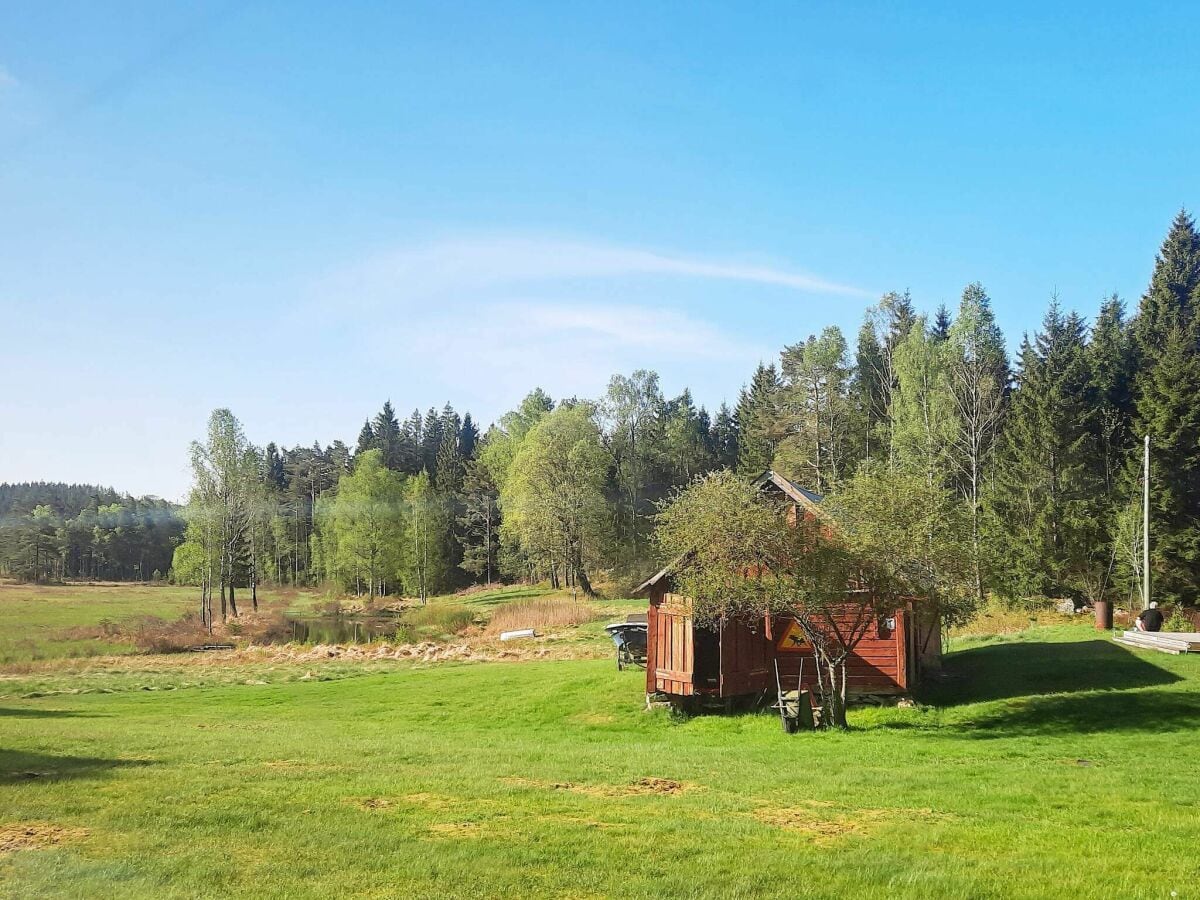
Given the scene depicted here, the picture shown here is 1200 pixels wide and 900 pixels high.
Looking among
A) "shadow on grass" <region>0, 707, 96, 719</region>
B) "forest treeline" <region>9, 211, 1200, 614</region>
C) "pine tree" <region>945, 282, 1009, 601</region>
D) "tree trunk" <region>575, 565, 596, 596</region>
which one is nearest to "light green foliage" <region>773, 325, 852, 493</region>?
"forest treeline" <region>9, 211, 1200, 614</region>

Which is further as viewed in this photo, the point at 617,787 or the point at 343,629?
the point at 343,629

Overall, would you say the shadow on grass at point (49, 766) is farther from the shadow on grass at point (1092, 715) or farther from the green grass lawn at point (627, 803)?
the shadow on grass at point (1092, 715)

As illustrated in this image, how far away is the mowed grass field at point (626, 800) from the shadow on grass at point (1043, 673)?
19 centimetres

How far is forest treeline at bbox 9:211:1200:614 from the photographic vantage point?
50.5m

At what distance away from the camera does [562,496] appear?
71.9m

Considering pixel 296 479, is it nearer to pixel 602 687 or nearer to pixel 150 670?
pixel 150 670

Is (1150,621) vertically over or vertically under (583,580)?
over

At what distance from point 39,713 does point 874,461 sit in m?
28.7

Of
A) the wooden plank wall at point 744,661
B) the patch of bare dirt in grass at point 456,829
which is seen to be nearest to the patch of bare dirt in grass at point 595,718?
the wooden plank wall at point 744,661

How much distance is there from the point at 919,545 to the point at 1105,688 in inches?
294

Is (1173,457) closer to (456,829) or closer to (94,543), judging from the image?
(456,829)

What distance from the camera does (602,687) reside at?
100 feet

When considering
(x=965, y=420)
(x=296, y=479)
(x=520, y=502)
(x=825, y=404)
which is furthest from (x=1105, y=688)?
(x=296, y=479)

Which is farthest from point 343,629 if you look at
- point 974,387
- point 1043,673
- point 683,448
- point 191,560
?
point 1043,673
